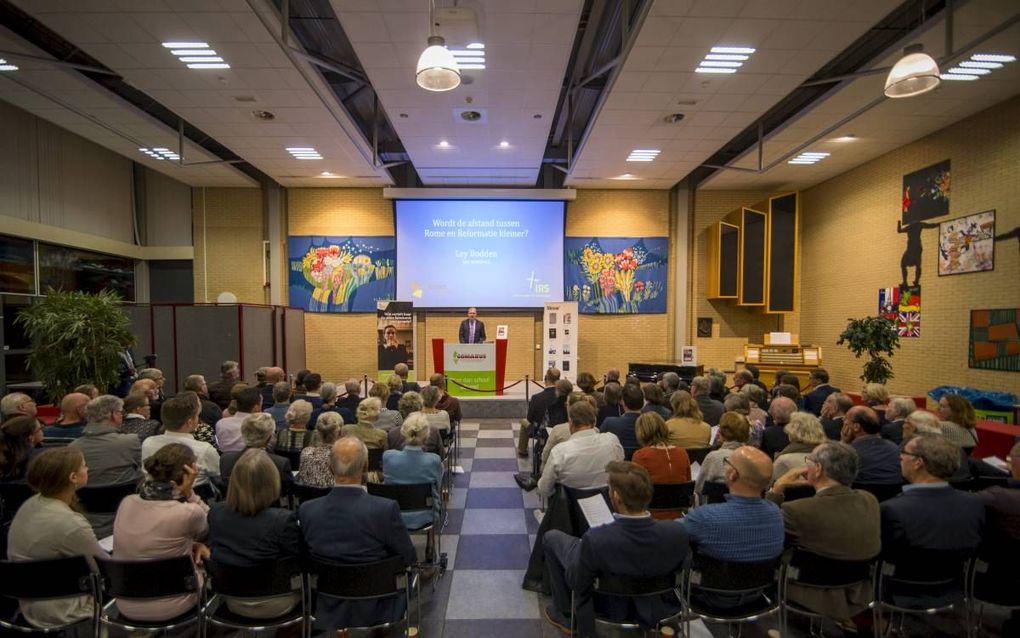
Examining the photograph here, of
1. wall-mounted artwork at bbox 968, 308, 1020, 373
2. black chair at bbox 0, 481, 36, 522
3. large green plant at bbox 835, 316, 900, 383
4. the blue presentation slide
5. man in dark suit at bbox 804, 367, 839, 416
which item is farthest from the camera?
the blue presentation slide

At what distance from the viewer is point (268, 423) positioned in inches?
122

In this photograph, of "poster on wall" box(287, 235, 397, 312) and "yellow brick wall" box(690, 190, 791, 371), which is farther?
"yellow brick wall" box(690, 190, 791, 371)

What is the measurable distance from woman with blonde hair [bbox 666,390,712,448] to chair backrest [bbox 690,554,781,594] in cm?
168

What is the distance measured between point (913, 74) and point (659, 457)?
12.1 feet

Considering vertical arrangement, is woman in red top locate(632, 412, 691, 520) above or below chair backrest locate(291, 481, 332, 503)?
above

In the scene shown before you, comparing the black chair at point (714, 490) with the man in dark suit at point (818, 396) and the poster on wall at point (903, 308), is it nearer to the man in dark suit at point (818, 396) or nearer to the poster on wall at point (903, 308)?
the man in dark suit at point (818, 396)

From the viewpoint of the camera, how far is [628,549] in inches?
80.2

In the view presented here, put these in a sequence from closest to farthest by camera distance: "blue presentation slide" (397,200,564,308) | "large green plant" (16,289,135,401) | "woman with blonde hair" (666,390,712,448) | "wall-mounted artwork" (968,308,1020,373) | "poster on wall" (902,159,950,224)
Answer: "woman with blonde hair" (666,390,712,448) < "large green plant" (16,289,135,401) < "wall-mounted artwork" (968,308,1020,373) < "poster on wall" (902,159,950,224) < "blue presentation slide" (397,200,564,308)

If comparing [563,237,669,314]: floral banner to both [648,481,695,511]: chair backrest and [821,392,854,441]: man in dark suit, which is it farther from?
[648,481,695,511]: chair backrest

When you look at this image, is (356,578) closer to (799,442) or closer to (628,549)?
(628,549)

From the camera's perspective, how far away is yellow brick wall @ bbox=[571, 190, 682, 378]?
458 inches

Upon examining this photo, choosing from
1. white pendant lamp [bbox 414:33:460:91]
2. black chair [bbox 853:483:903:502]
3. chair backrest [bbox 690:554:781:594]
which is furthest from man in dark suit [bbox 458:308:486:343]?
chair backrest [bbox 690:554:781:594]

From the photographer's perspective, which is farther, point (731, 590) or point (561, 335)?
point (561, 335)

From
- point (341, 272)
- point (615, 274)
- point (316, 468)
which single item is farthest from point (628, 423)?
point (341, 272)
